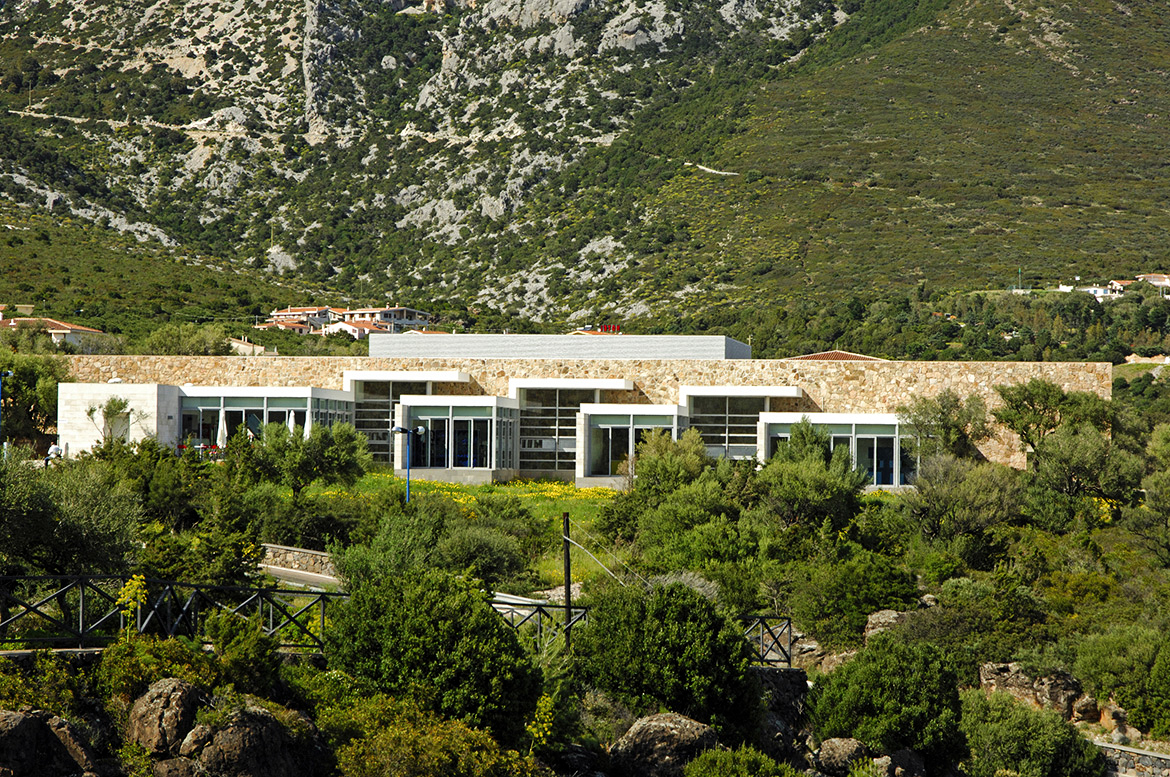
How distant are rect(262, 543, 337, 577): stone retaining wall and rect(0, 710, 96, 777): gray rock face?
14.9 meters

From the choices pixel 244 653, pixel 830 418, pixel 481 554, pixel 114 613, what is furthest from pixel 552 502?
pixel 244 653

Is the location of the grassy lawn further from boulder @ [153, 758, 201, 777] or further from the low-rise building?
boulder @ [153, 758, 201, 777]

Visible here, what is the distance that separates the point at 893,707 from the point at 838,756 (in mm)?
2050

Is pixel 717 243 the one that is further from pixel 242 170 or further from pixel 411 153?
pixel 242 170

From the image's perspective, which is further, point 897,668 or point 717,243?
point 717,243

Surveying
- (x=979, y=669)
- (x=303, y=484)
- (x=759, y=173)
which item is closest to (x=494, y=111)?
(x=759, y=173)

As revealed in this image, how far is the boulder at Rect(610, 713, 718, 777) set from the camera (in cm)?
2006

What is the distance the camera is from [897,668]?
26172mm

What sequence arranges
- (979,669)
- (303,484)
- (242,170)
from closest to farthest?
(979,669)
(303,484)
(242,170)

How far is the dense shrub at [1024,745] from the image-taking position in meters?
27.6

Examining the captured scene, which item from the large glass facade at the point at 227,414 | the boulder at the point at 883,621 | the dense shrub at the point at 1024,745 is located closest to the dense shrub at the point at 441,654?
the dense shrub at the point at 1024,745

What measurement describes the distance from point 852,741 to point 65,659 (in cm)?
1482

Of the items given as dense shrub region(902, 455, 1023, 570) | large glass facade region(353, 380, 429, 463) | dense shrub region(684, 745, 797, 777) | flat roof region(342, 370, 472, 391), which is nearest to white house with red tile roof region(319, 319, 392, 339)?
large glass facade region(353, 380, 429, 463)

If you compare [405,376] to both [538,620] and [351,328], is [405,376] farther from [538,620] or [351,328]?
[351,328]
